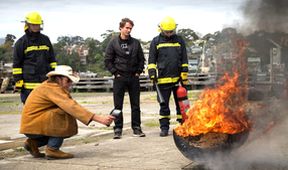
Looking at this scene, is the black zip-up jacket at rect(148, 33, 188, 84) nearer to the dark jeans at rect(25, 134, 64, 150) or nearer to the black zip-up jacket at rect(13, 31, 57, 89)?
the black zip-up jacket at rect(13, 31, 57, 89)

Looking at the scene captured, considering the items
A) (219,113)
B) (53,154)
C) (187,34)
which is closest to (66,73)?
(53,154)

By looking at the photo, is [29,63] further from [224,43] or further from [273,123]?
[273,123]

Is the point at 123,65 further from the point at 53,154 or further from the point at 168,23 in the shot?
the point at 53,154

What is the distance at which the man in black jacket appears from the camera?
8.09m

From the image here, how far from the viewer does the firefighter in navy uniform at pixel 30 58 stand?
23.9 ft

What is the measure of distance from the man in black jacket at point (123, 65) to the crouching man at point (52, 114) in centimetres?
205

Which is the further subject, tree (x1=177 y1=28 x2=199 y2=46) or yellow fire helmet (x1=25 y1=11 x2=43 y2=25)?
tree (x1=177 y1=28 x2=199 y2=46)

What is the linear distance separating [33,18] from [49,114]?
1.98 metres

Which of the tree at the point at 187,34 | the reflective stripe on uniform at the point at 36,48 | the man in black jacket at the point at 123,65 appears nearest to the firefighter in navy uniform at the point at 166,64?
the man in black jacket at the point at 123,65

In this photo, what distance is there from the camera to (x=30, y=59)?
7.39m

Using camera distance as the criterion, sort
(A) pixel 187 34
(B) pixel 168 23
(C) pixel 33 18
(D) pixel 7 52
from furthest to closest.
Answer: (D) pixel 7 52 < (A) pixel 187 34 < (B) pixel 168 23 < (C) pixel 33 18

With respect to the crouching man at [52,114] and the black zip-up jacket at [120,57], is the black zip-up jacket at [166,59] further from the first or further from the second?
the crouching man at [52,114]

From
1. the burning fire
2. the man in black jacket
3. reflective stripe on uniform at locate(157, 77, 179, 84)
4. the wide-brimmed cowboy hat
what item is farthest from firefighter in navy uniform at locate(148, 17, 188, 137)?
the burning fire

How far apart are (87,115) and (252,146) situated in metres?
2.40
